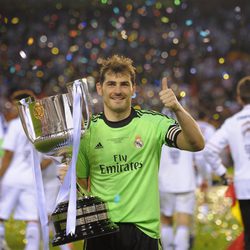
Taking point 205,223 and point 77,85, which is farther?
point 205,223

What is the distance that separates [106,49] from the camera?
22.5 metres

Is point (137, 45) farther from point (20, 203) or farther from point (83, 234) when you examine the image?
point (83, 234)

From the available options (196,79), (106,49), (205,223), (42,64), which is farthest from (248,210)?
(196,79)

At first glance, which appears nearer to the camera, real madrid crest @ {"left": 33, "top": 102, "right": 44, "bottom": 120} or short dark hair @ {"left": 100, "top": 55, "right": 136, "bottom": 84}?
real madrid crest @ {"left": 33, "top": 102, "right": 44, "bottom": 120}

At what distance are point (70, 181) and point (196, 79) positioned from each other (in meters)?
21.7

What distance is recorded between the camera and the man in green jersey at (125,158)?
21.5 ft

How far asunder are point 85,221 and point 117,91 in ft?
3.19

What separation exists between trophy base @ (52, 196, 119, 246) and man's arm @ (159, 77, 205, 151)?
27.1 inches

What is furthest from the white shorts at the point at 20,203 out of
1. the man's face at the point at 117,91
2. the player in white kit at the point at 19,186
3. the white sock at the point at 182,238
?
the man's face at the point at 117,91

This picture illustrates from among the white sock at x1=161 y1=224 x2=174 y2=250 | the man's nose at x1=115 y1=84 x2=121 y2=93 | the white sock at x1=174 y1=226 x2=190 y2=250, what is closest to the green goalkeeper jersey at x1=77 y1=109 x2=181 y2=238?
the man's nose at x1=115 y1=84 x2=121 y2=93

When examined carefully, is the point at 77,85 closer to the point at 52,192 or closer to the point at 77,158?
the point at 77,158

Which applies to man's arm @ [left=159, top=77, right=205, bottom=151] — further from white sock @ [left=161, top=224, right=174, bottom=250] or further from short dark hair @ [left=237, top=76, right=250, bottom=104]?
white sock @ [left=161, top=224, right=174, bottom=250]

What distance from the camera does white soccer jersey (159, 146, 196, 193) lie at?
1104 centimetres

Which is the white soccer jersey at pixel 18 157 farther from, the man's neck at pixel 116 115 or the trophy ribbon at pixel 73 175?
the trophy ribbon at pixel 73 175
